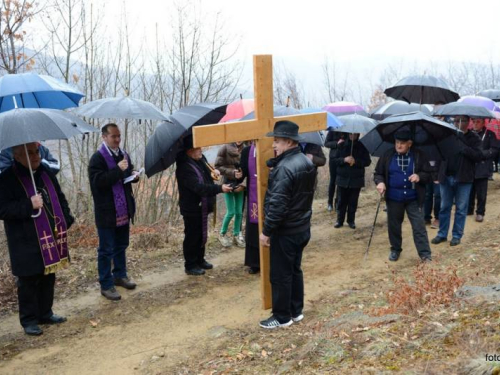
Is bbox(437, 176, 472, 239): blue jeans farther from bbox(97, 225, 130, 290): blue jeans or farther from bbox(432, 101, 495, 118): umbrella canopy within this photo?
bbox(97, 225, 130, 290): blue jeans

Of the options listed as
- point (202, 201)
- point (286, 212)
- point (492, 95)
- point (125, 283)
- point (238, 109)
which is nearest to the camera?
point (286, 212)

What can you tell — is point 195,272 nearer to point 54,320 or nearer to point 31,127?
point 54,320

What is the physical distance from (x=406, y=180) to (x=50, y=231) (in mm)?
4620

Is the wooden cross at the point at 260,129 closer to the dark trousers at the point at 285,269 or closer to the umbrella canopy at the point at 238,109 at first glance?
the dark trousers at the point at 285,269

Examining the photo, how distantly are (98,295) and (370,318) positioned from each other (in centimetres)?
344

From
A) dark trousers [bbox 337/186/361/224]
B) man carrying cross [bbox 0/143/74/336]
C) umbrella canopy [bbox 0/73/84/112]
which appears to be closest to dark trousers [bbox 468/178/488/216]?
dark trousers [bbox 337/186/361/224]

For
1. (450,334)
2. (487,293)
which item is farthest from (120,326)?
(487,293)

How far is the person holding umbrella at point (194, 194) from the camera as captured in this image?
6.34m

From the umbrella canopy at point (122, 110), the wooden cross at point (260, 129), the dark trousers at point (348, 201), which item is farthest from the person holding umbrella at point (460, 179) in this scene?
the umbrella canopy at point (122, 110)

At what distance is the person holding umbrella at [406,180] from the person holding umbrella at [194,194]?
2.29 meters

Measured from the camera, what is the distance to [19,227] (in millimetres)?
4863

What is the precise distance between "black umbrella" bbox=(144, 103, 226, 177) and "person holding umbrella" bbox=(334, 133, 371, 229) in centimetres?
323

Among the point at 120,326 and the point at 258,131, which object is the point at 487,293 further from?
the point at 120,326

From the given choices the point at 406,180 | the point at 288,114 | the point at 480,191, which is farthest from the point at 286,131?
the point at 480,191
